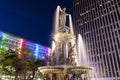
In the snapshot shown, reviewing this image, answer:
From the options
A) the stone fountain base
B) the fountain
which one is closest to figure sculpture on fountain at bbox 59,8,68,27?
the fountain

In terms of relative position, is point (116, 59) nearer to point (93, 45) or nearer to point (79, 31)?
point (93, 45)

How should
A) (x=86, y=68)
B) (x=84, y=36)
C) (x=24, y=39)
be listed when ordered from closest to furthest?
(x=86, y=68) → (x=84, y=36) → (x=24, y=39)

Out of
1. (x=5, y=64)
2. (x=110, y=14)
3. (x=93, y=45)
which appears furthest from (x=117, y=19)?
(x=5, y=64)

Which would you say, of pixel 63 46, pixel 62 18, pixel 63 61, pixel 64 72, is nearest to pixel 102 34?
pixel 62 18

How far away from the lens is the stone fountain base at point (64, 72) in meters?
13.4

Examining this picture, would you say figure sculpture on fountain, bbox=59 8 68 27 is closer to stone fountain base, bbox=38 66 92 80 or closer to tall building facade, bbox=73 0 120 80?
stone fountain base, bbox=38 66 92 80

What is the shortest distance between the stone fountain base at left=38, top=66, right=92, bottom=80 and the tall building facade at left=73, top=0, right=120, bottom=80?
45373mm

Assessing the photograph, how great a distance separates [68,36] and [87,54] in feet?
177

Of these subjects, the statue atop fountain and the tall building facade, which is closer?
the statue atop fountain

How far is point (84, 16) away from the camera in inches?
3004

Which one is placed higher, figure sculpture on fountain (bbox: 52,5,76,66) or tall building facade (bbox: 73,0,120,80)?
tall building facade (bbox: 73,0,120,80)

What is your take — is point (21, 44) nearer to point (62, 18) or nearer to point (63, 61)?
point (62, 18)

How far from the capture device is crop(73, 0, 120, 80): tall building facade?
57.5 meters

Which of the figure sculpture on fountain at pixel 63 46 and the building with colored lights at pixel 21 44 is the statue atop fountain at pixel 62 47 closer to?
the figure sculpture on fountain at pixel 63 46
